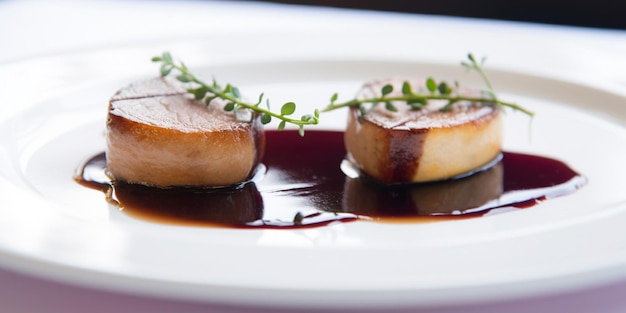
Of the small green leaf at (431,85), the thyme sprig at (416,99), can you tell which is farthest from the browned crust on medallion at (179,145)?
the small green leaf at (431,85)

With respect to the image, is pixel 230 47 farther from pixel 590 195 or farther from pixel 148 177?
pixel 590 195

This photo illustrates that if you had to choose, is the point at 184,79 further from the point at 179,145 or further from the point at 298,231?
the point at 298,231

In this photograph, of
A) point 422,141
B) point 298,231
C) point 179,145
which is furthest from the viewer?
point 422,141

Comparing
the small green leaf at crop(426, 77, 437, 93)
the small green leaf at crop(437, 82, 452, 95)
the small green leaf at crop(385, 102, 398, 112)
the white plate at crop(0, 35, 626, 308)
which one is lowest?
the white plate at crop(0, 35, 626, 308)

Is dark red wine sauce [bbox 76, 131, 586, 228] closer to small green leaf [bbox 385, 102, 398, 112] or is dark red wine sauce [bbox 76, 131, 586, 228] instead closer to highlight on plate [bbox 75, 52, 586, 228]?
highlight on plate [bbox 75, 52, 586, 228]

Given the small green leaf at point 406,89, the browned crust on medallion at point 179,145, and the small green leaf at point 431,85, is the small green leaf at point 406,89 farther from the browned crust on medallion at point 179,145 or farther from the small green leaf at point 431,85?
the browned crust on medallion at point 179,145

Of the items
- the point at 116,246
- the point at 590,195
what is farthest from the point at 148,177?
the point at 590,195

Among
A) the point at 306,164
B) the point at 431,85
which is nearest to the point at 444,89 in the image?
the point at 431,85

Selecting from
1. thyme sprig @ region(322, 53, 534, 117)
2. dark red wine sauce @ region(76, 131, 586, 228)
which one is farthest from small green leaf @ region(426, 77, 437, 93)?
dark red wine sauce @ region(76, 131, 586, 228)
